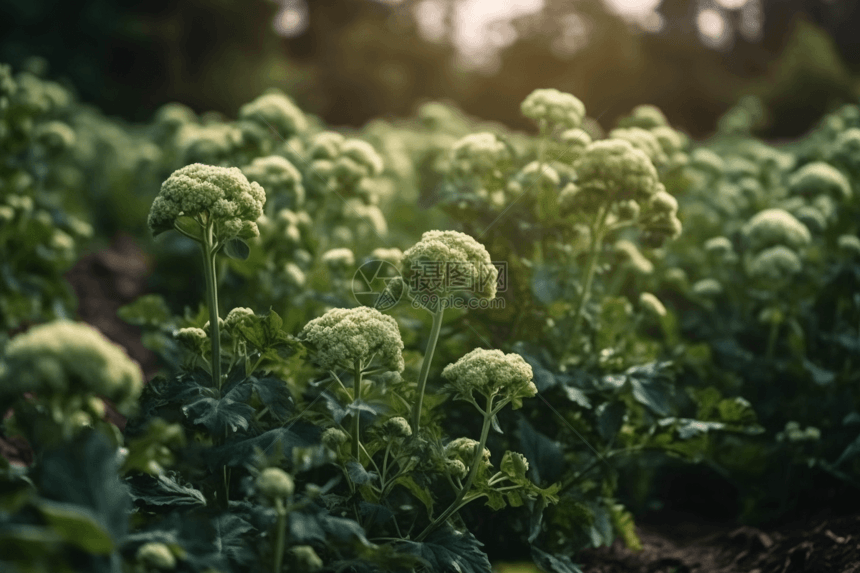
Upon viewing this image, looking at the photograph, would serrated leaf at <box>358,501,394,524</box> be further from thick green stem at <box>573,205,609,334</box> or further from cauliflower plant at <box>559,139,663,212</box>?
cauliflower plant at <box>559,139,663,212</box>

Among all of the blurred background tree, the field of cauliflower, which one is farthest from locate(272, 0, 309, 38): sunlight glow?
the field of cauliflower

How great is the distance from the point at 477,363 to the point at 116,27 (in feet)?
69.7

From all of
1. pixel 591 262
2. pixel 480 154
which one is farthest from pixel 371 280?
pixel 591 262

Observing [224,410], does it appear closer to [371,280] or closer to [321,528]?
[321,528]

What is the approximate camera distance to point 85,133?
32.0 ft

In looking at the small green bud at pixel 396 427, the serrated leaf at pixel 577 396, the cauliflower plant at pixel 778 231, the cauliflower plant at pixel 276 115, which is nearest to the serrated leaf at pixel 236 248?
the small green bud at pixel 396 427

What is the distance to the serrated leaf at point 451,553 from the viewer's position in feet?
7.03

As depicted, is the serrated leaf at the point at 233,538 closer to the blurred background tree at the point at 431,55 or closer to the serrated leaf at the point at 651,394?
the serrated leaf at the point at 651,394

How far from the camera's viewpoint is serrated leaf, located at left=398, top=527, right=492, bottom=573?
2143mm

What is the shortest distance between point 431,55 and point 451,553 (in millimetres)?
23706

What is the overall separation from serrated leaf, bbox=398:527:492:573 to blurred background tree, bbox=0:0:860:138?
16.6 m

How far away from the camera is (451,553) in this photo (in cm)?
217

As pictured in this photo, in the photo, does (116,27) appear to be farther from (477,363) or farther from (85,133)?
(477,363)

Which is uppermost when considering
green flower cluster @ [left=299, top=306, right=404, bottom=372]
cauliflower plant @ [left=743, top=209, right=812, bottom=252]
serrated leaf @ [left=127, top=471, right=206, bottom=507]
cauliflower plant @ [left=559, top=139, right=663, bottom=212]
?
cauliflower plant @ [left=559, top=139, right=663, bottom=212]
